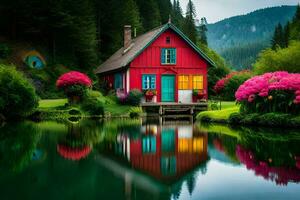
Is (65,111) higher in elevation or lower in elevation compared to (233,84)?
lower

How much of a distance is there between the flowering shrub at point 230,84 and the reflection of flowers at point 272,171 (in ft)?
86.4

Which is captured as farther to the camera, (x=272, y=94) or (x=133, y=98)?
(x=133, y=98)

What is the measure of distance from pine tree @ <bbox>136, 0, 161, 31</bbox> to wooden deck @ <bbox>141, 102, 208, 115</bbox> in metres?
30.0

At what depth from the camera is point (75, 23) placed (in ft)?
140

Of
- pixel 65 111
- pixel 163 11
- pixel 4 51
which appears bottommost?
pixel 65 111

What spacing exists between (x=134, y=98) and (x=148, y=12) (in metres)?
33.4

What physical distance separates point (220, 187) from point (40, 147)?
7.00 meters

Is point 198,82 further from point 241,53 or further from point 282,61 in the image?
point 241,53

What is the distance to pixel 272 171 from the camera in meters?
9.43

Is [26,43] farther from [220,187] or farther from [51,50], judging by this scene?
[220,187]

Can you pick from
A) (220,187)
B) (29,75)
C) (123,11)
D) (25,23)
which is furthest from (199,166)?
(123,11)

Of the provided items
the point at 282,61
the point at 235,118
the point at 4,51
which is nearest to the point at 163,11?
the point at 282,61

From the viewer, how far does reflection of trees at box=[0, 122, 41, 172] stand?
1049 cm

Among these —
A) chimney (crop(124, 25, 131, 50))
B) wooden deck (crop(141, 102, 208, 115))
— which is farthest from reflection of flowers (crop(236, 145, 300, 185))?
chimney (crop(124, 25, 131, 50))
